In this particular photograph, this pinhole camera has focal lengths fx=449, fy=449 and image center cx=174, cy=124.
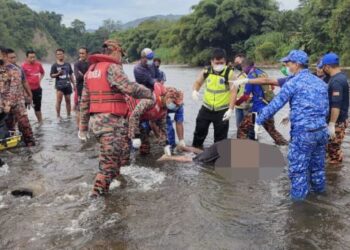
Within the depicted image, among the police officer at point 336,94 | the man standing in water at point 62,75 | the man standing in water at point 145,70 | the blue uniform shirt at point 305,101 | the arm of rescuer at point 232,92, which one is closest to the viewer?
the blue uniform shirt at point 305,101

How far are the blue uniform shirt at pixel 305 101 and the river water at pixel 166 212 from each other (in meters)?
0.99

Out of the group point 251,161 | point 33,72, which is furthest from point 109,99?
point 33,72

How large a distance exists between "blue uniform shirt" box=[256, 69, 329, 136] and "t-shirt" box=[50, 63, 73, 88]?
822 cm

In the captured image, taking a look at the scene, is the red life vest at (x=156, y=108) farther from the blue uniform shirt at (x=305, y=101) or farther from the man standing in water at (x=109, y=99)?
the blue uniform shirt at (x=305, y=101)

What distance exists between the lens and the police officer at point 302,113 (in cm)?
494

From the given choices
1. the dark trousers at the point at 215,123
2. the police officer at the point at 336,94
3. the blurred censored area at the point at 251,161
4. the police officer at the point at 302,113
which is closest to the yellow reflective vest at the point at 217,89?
the dark trousers at the point at 215,123

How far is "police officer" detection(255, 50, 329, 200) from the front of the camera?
16.2 feet

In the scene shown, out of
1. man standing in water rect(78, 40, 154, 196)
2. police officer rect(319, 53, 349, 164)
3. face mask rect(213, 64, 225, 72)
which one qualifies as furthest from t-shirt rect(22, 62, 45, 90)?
police officer rect(319, 53, 349, 164)

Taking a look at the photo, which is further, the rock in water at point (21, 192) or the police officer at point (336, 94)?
the police officer at point (336, 94)

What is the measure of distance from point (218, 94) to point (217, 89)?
90mm

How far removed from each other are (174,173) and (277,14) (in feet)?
164

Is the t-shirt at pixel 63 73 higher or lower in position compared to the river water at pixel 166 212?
higher

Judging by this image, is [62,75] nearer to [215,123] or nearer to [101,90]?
[215,123]

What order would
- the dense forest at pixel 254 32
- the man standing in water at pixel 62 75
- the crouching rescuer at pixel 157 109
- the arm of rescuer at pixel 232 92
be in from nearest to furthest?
the crouching rescuer at pixel 157 109
the arm of rescuer at pixel 232 92
the man standing in water at pixel 62 75
the dense forest at pixel 254 32
